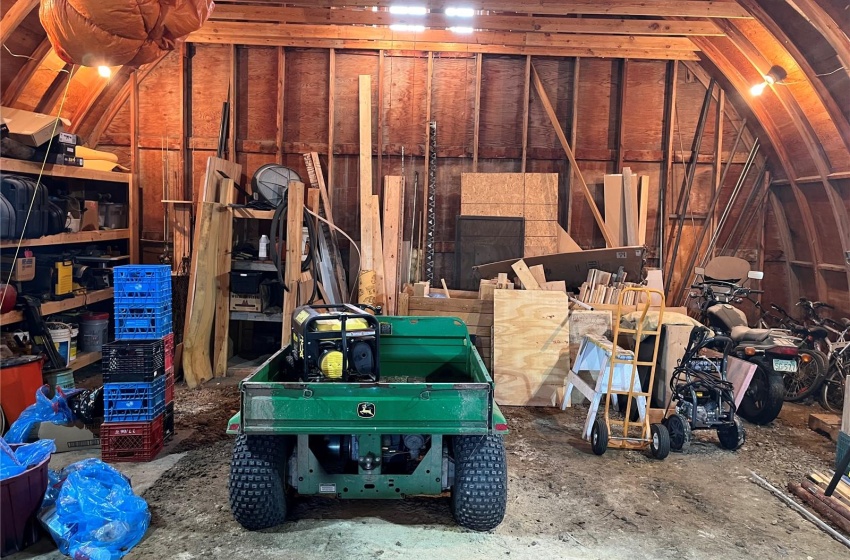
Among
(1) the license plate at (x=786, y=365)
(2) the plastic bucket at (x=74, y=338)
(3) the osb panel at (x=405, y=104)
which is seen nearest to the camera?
(1) the license plate at (x=786, y=365)

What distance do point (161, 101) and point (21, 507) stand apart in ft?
16.8

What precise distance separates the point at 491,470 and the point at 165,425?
8.14 ft

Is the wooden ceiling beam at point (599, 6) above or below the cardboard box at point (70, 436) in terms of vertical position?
above

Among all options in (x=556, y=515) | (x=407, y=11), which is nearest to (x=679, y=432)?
(x=556, y=515)

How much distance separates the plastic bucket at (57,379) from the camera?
4.38 m

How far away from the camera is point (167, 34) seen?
3859 millimetres

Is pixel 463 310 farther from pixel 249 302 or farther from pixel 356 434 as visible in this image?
pixel 356 434

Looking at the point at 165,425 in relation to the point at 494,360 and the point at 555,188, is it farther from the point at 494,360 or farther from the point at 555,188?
the point at 555,188

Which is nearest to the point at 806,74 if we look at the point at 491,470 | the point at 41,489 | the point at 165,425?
the point at 491,470

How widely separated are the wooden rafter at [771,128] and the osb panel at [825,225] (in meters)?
0.04

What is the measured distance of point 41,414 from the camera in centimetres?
385

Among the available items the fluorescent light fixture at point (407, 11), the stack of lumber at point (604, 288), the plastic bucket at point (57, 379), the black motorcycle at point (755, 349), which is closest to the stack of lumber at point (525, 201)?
the stack of lumber at point (604, 288)

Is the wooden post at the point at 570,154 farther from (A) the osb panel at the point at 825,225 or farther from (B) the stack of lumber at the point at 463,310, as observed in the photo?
(A) the osb panel at the point at 825,225

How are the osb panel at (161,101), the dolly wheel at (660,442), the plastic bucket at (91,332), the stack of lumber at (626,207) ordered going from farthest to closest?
the osb panel at (161,101)
the stack of lumber at (626,207)
the plastic bucket at (91,332)
the dolly wheel at (660,442)
